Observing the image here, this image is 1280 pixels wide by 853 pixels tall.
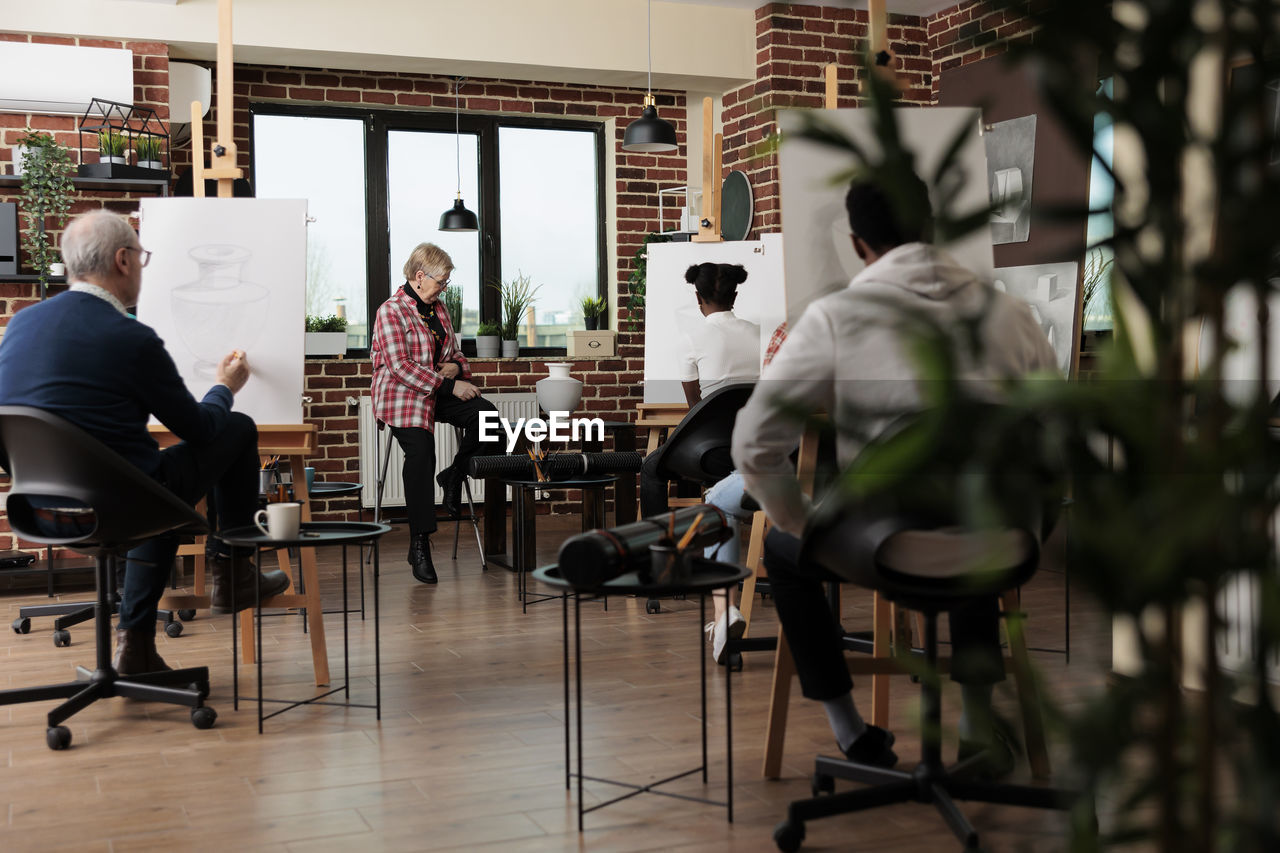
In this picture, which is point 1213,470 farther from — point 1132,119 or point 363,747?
point 363,747

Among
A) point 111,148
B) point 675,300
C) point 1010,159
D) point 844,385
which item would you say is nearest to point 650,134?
point 675,300

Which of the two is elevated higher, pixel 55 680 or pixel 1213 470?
pixel 1213 470

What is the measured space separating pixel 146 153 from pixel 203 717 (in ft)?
11.8

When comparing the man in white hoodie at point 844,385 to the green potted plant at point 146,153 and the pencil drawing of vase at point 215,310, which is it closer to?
the pencil drawing of vase at point 215,310

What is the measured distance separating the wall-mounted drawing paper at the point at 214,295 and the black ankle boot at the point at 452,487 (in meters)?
2.14

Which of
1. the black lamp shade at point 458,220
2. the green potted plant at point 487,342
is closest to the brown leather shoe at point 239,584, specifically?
the black lamp shade at point 458,220

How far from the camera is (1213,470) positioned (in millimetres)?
612

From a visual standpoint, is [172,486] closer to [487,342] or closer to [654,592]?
[654,592]

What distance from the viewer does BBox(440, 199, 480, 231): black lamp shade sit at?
6.77 meters

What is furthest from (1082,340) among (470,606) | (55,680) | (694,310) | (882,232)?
(55,680)

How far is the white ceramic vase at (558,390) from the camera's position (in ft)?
22.0

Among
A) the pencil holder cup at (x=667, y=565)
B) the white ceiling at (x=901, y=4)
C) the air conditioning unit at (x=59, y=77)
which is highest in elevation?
the white ceiling at (x=901, y=4)

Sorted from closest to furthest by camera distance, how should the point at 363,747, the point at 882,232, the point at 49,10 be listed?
1. the point at 882,232
2. the point at 363,747
3. the point at 49,10

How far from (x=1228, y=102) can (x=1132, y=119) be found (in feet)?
0.15
